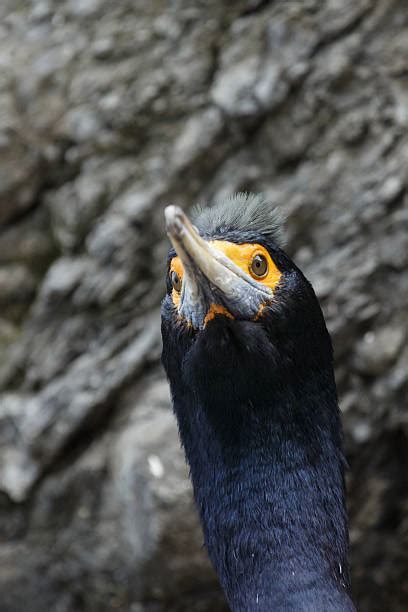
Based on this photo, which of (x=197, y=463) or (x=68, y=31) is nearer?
(x=197, y=463)

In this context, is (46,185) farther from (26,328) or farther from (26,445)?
(26,445)

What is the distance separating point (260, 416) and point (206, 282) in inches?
19.5

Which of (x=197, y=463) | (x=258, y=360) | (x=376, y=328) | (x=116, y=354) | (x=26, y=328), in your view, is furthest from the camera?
(x=26, y=328)

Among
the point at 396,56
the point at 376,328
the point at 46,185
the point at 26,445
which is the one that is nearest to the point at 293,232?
the point at 376,328

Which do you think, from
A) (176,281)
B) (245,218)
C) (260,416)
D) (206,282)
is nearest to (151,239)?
(245,218)

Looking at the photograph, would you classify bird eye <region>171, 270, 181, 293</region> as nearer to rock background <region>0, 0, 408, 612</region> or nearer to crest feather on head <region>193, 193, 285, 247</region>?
crest feather on head <region>193, 193, 285, 247</region>

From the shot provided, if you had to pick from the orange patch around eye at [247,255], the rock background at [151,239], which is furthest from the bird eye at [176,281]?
the rock background at [151,239]

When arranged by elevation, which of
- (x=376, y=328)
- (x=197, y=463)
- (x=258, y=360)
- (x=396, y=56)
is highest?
(x=258, y=360)

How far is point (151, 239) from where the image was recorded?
4.79m

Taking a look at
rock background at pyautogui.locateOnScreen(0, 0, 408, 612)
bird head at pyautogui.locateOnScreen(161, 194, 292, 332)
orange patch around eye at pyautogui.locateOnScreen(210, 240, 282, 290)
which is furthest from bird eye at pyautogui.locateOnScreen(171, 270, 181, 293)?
rock background at pyautogui.locateOnScreen(0, 0, 408, 612)

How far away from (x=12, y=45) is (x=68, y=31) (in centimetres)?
35

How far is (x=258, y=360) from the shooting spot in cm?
262

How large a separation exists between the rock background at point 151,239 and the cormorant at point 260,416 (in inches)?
62.4

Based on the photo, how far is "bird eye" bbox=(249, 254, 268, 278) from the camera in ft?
8.71
